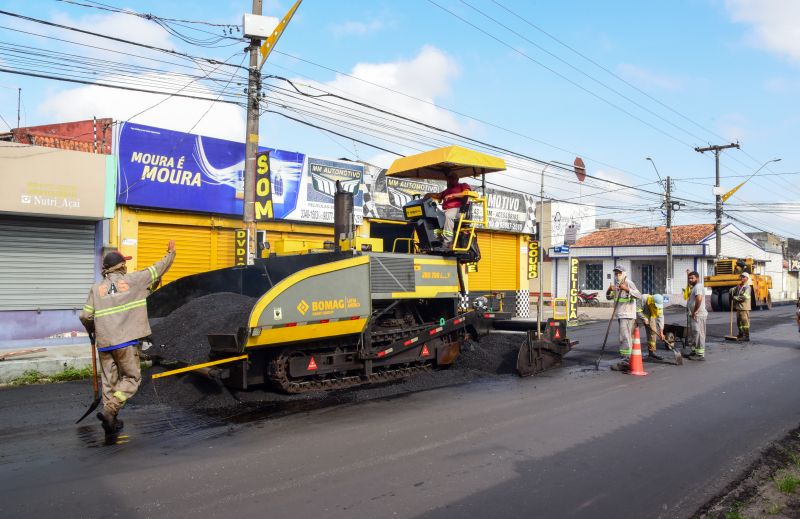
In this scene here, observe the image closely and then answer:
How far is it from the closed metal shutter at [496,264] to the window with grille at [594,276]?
18.7 m

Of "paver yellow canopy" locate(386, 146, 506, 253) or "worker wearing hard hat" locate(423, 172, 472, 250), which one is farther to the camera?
"worker wearing hard hat" locate(423, 172, 472, 250)

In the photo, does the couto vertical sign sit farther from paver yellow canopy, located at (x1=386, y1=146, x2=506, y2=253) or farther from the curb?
the curb

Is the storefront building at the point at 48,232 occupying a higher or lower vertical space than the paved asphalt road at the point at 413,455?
higher

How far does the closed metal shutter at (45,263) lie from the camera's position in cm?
1278

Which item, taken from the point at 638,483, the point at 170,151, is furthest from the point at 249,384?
the point at 170,151

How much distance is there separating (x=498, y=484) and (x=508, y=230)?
20.1 m

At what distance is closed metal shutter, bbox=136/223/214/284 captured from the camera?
48.4 feet

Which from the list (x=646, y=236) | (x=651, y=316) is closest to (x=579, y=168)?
(x=651, y=316)

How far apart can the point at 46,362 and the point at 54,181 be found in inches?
179

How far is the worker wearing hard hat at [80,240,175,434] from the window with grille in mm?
38747

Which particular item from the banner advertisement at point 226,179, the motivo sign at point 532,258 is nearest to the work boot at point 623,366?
the banner advertisement at point 226,179

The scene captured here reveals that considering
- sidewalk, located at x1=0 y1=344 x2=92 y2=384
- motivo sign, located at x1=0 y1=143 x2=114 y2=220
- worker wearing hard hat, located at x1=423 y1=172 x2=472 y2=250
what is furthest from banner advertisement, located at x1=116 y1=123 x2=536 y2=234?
sidewalk, located at x1=0 y1=344 x2=92 y2=384

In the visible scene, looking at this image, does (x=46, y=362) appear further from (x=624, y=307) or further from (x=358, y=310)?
(x=624, y=307)

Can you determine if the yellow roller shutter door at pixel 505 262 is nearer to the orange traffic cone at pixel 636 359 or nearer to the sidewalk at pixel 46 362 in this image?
the orange traffic cone at pixel 636 359
